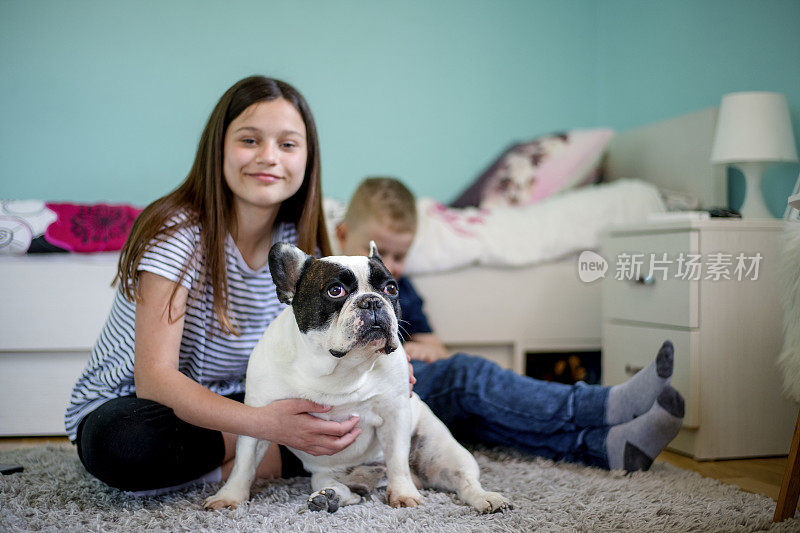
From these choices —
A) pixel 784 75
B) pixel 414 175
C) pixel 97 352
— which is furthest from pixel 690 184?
pixel 97 352

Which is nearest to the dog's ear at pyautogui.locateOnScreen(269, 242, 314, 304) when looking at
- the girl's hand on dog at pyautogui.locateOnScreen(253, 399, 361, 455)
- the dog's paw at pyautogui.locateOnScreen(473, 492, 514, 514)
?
the girl's hand on dog at pyautogui.locateOnScreen(253, 399, 361, 455)

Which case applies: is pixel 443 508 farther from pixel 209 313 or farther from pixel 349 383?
pixel 209 313

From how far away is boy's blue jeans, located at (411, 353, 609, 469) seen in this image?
1303mm

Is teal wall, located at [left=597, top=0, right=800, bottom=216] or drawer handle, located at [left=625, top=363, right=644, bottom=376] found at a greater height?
teal wall, located at [left=597, top=0, right=800, bottom=216]

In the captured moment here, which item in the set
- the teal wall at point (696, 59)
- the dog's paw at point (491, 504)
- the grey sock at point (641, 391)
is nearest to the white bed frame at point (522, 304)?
the teal wall at point (696, 59)

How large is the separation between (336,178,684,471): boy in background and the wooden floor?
0.18 m

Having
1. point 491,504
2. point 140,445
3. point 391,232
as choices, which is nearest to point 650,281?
point 391,232

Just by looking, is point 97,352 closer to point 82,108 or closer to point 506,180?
point 82,108

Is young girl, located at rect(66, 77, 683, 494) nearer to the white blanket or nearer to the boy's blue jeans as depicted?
the boy's blue jeans

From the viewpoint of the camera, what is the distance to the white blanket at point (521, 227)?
2.01m

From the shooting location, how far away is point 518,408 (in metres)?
1.34

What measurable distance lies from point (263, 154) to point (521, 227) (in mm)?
1154

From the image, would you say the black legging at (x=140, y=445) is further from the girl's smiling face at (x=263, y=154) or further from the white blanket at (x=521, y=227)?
the white blanket at (x=521, y=227)

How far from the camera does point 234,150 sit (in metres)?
1.15
